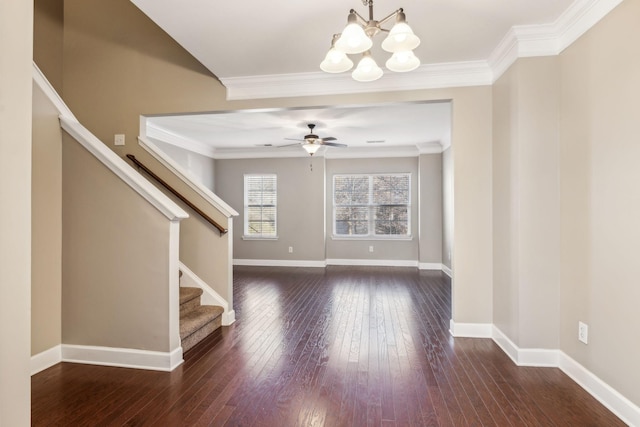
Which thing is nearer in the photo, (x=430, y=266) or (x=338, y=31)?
(x=338, y=31)

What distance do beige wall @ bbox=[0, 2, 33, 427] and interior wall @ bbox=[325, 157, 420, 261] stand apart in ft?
21.9

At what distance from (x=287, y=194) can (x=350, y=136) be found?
211cm

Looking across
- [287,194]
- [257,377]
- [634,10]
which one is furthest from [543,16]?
[287,194]

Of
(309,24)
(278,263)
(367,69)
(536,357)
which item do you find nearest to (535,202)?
(536,357)

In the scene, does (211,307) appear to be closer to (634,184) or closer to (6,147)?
(6,147)

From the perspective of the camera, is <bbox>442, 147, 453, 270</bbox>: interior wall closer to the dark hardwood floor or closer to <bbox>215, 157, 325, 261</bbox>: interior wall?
<bbox>215, 157, 325, 261</bbox>: interior wall

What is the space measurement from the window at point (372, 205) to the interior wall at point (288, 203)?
0.52m

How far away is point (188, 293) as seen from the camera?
3441mm

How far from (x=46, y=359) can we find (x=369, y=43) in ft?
10.8

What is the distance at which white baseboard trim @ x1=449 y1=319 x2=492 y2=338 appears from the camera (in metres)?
3.20

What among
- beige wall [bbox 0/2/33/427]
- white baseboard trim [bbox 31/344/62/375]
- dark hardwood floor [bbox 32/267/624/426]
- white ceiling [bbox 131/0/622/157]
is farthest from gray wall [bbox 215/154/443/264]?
beige wall [bbox 0/2/33/427]

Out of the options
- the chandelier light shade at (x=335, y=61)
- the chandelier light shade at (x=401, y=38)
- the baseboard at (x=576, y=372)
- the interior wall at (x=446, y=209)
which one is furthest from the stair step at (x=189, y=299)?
the interior wall at (x=446, y=209)

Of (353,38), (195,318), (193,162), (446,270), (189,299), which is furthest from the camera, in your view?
(193,162)

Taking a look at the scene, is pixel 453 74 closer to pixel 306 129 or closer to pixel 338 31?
pixel 338 31
